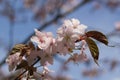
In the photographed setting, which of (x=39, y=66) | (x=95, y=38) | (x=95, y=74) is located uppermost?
(x=95, y=74)

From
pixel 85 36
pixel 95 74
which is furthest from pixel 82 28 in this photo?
pixel 95 74

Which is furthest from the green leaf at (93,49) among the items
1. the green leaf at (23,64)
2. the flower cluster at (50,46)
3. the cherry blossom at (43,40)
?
the green leaf at (23,64)

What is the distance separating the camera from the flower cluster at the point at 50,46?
1494mm

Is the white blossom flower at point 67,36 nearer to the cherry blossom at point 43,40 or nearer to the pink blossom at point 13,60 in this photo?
the cherry blossom at point 43,40

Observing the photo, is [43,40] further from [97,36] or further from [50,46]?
[97,36]

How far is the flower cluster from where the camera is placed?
4.90 feet

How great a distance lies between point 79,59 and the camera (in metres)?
→ 1.62

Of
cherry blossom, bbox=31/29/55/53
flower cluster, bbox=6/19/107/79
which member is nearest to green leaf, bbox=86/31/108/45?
flower cluster, bbox=6/19/107/79

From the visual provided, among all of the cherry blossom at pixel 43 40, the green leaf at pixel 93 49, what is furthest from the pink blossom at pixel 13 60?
the green leaf at pixel 93 49


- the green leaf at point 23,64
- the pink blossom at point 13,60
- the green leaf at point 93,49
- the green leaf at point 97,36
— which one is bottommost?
the green leaf at point 23,64

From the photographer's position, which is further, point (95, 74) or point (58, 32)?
point (95, 74)

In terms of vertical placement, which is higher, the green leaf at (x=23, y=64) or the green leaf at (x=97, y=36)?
the green leaf at (x=97, y=36)

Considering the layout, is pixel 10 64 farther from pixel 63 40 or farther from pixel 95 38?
pixel 95 38

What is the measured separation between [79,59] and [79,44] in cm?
10
